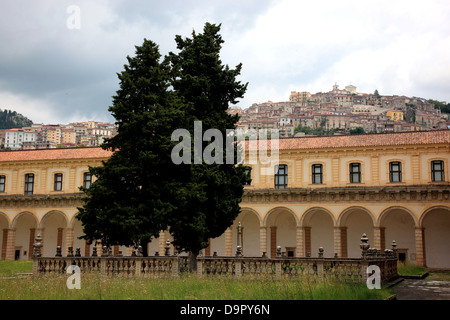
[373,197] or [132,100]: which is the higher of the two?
[132,100]

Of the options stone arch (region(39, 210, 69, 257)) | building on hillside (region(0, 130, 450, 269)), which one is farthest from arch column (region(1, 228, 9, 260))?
stone arch (region(39, 210, 69, 257))

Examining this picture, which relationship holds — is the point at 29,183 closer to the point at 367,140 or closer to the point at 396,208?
the point at 367,140

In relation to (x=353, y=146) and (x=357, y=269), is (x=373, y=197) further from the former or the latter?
(x=357, y=269)

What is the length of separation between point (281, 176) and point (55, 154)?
856 inches

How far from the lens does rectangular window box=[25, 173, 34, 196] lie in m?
49.3

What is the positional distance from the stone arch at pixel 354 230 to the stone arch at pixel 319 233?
129 cm

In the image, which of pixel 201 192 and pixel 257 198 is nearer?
pixel 201 192

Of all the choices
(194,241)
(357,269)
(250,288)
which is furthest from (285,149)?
(250,288)

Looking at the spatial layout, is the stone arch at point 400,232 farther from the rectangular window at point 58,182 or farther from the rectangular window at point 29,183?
the rectangular window at point 29,183

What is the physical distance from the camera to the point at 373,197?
132ft

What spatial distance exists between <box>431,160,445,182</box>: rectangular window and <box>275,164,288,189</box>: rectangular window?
11.4 m

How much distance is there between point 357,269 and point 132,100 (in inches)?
465

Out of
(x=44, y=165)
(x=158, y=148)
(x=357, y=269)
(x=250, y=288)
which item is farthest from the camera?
A: (x=44, y=165)

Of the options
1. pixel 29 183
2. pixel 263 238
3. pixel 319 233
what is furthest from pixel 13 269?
pixel 319 233
